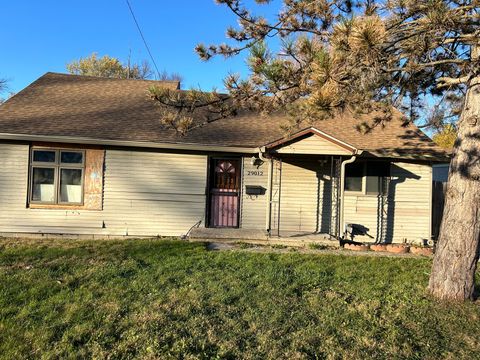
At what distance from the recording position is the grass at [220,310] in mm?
4098

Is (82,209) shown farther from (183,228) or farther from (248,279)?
(248,279)

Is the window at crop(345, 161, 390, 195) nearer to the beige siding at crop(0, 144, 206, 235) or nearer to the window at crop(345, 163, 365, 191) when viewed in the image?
the window at crop(345, 163, 365, 191)

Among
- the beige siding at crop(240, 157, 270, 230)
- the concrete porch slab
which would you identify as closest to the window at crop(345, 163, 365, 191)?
the concrete porch slab

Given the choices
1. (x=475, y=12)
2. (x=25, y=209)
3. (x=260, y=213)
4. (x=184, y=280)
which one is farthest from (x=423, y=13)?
(x=25, y=209)

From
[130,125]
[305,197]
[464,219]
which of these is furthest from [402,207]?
[130,125]

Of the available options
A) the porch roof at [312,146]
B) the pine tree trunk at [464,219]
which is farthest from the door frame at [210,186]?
the pine tree trunk at [464,219]

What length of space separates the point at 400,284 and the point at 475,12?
389 cm

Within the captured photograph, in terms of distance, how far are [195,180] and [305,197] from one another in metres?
2.96

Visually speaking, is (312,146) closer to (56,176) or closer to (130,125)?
(130,125)

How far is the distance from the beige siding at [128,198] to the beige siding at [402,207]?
4.22 meters

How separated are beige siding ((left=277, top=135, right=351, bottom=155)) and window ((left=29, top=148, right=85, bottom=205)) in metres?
5.24

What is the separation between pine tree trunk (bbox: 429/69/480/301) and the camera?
5531 mm

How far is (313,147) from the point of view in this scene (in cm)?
998

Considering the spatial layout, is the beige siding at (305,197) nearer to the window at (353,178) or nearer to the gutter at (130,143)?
the window at (353,178)
